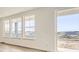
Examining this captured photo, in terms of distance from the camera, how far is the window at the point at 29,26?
1.95 meters

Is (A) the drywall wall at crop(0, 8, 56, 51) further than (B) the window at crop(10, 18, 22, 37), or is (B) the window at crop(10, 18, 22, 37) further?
(B) the window at crop(10, 18, 22, 37)

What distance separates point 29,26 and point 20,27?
155mm

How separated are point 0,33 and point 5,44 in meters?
0.19

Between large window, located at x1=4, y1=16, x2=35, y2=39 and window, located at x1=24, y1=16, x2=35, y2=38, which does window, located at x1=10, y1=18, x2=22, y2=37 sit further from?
window, located at x1=24, y1=16, x2=35, y2=38

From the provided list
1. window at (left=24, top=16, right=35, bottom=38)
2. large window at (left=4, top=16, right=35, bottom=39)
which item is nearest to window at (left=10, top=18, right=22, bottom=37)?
large window at (left=4, top=16, right=35, bottom=39)

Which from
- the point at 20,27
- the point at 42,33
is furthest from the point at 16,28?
the point at 42,33

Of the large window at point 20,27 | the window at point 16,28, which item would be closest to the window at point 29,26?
the large window at point 20,27

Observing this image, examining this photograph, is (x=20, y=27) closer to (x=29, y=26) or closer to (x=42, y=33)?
(x=29, y=26)

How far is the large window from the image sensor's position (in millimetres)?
1952

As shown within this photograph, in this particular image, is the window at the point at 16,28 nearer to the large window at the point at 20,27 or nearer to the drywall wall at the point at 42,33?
the large window at the point at 20,27

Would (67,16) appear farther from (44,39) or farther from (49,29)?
(44,39)

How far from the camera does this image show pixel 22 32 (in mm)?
1975
